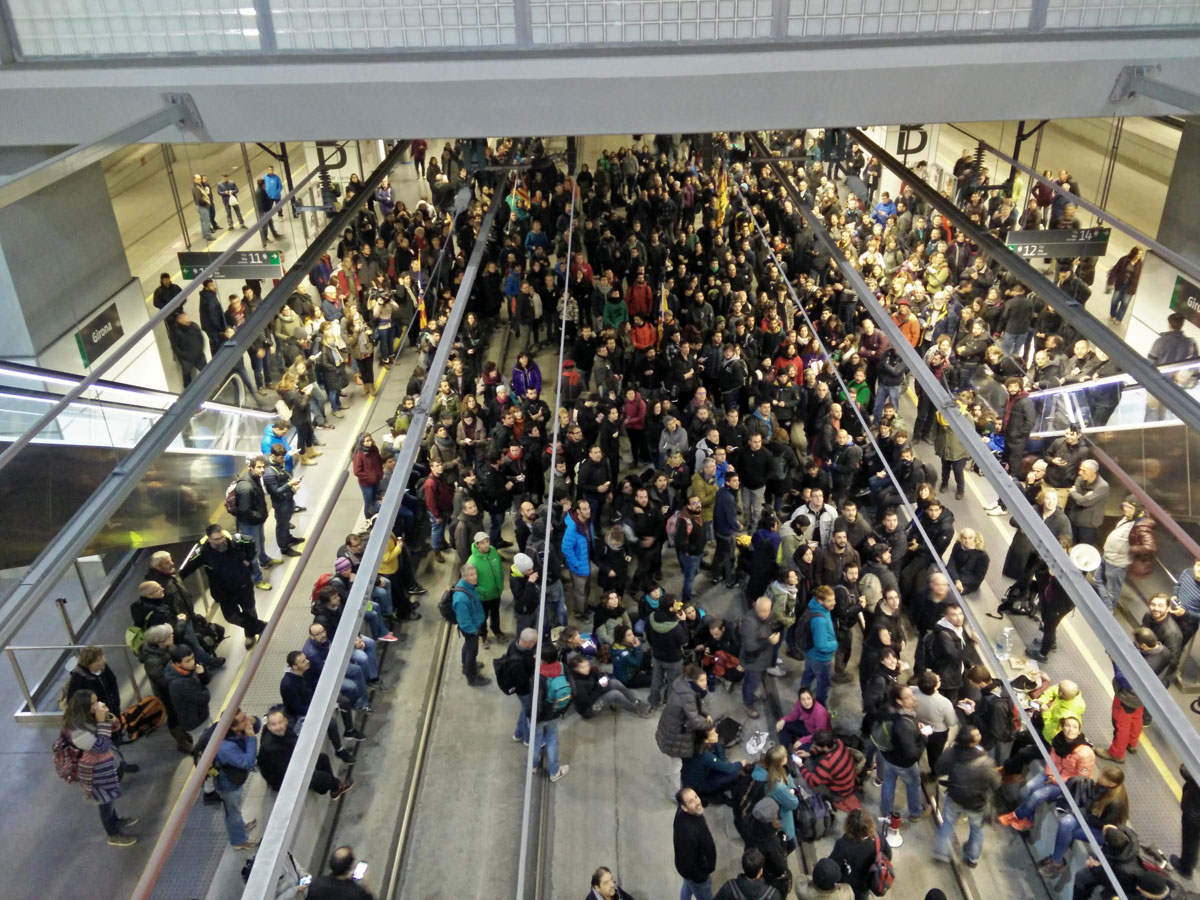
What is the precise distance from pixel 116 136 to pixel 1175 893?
819 cm

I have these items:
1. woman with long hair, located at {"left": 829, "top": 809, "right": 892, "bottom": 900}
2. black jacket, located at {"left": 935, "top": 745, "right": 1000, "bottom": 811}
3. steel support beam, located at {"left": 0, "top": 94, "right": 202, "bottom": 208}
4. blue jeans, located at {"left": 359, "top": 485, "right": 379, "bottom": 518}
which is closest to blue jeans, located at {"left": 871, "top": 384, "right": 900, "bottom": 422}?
A: blue jeans, located at {"left": 359, "top": 485, "right": 379, "bottom": 518}

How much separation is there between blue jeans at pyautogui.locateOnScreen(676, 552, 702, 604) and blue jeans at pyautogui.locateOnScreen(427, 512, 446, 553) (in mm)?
2793

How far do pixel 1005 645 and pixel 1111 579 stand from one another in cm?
120

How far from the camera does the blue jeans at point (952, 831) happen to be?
318 inches

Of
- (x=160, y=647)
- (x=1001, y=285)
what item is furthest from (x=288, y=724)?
(x=1001, y=285)

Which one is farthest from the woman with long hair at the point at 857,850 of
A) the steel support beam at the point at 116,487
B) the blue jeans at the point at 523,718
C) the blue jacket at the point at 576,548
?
the steel support beam at the point at 116,487

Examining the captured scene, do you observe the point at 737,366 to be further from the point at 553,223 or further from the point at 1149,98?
the point at 553,223

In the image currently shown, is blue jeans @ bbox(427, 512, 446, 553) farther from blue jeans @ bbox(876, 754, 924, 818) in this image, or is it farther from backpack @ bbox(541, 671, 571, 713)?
blue jeans @ bbox(876, 754, 924, 818)

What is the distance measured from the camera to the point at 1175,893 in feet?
23.1

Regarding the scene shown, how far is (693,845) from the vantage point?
7.27m

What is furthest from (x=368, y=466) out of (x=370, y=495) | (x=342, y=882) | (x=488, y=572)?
(x=342, y=882)

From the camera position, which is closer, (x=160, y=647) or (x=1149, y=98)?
(x=1149, y=98)

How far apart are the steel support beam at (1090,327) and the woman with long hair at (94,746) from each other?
7092 mm

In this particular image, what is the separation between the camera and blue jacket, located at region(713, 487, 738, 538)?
36.3 feet
